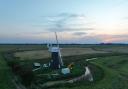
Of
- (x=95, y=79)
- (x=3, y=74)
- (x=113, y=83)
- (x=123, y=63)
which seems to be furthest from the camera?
(x=123, y=63)

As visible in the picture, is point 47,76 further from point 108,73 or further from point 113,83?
point 108,73

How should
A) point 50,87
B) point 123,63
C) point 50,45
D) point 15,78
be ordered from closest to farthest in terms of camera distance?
1. point 50,87
2. point 15,78
3. point 50,45
4. point 123,63

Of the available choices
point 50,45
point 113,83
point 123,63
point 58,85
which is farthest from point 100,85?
point 123,63

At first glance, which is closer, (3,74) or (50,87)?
(50,87)

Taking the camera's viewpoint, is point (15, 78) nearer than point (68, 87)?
No

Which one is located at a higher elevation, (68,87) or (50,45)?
(50,45)

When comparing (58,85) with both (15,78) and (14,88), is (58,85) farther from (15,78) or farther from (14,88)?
(15,78)

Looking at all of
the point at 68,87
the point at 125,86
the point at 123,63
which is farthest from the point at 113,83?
the point at 123,63

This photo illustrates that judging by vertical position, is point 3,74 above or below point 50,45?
below

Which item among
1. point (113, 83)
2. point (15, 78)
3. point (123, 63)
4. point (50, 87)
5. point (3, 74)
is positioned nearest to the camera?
point (50, 87)
